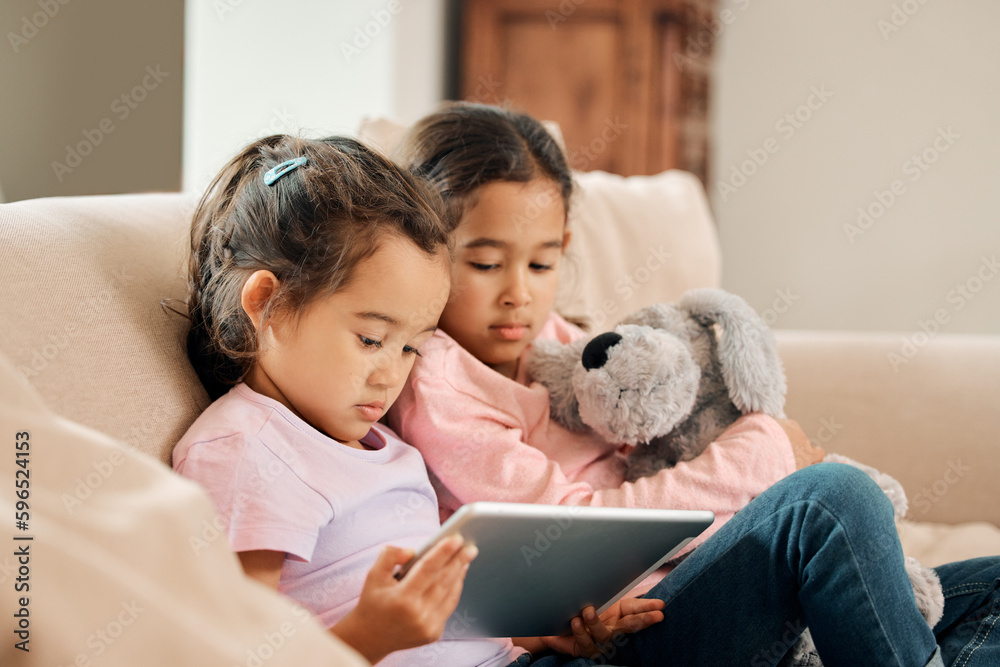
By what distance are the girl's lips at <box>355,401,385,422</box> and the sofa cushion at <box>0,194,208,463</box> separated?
0.56ft

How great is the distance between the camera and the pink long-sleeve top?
0.91 m

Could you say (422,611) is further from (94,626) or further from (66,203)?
(66,203)

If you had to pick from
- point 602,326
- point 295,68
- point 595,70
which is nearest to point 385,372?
point 602,326

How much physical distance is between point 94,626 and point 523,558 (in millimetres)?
315

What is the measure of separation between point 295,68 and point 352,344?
1.61 meters

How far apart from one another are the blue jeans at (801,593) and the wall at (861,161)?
2.48 metres

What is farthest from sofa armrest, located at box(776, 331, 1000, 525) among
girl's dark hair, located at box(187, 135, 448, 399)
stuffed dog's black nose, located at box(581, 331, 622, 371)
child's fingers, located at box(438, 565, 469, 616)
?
child's fingers, located at box(438, 565, 469, 616)

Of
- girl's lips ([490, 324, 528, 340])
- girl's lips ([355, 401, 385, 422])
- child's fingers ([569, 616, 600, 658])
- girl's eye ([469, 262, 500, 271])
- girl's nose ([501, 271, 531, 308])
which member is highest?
girl's eye ([469, 262, 500, 271])

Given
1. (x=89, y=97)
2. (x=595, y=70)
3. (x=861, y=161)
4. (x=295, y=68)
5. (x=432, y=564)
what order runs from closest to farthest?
(x=432, y=564)
(x=89, y=97)
(x=295, y=68)
(x=595, y=70)
(x=861, y=161)

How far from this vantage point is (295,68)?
2186 mm

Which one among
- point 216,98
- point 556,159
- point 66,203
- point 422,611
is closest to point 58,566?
point 422,611

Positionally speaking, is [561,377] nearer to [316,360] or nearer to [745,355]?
[745,355]

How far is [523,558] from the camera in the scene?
68cm

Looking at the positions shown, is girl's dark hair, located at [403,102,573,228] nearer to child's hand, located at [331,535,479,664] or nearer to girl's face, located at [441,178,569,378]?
girl's face, located at [441,178,569,378]
